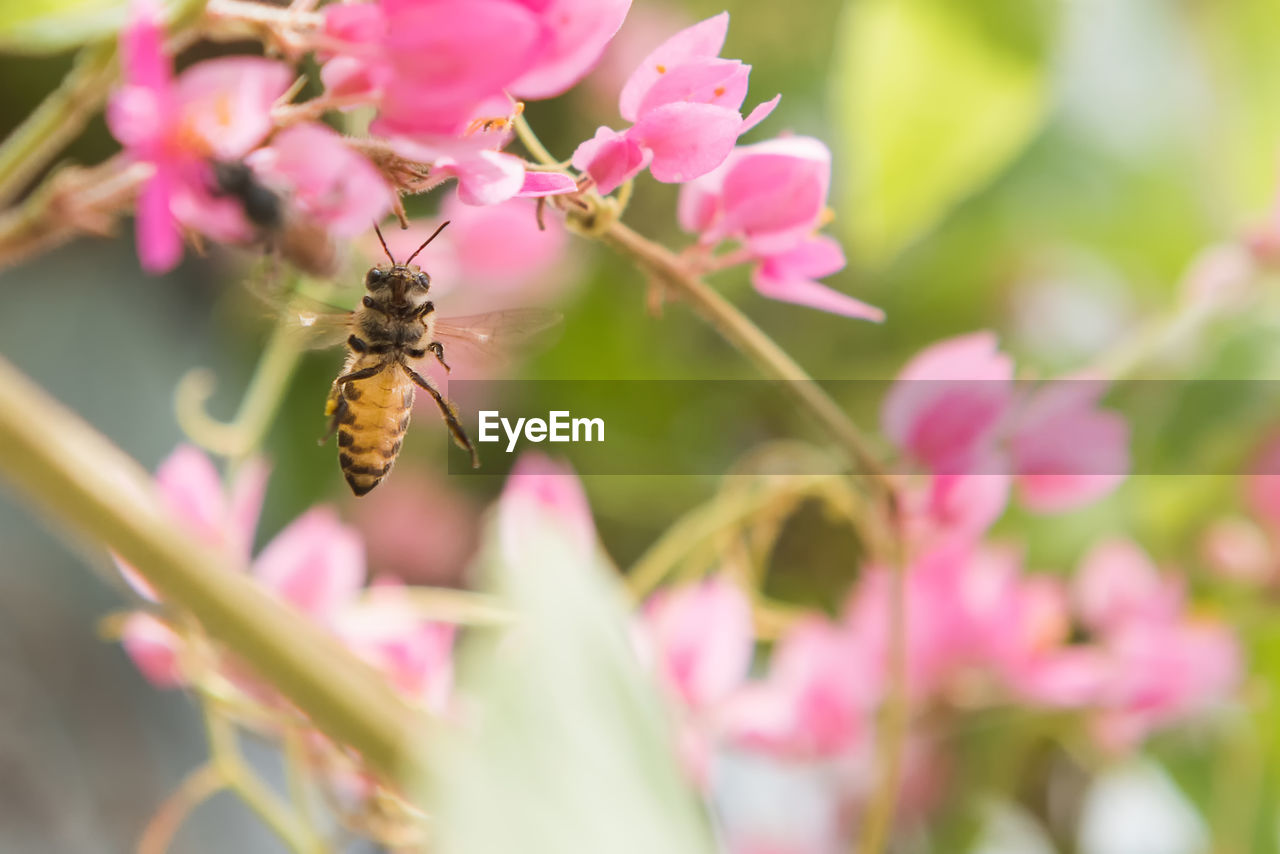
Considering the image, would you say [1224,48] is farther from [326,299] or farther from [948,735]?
[326,299]

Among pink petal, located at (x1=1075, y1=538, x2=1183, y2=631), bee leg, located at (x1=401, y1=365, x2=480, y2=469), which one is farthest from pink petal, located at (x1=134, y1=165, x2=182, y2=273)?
pink petal, located at (x1=1075, y1=538, x2=1183, y2=631)

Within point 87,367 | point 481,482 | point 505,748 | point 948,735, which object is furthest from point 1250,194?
point 87,367

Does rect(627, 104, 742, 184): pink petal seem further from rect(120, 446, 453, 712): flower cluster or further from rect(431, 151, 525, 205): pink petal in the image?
rect(120, 446, 453, 712): flower cluster

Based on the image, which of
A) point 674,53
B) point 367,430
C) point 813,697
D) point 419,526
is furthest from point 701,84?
point 419,526

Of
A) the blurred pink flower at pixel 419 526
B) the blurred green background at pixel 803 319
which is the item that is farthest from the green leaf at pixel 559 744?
the blurred pink flower at pixel 419 526

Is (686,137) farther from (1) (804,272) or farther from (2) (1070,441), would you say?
(2) (1070,441)

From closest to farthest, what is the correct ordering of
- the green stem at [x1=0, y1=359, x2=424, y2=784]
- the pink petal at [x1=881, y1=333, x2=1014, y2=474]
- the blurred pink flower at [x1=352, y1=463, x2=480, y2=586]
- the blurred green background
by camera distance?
1. the green stem at [x1=0, y1=359, x2=424, y2=784]
2. the pink petal at [x1=881, y1=333, x2=1014, y2=474]
3. the blurred green background
4. the blurred pink flower at [x1=352, y1=463, x2=480, y2=586]
